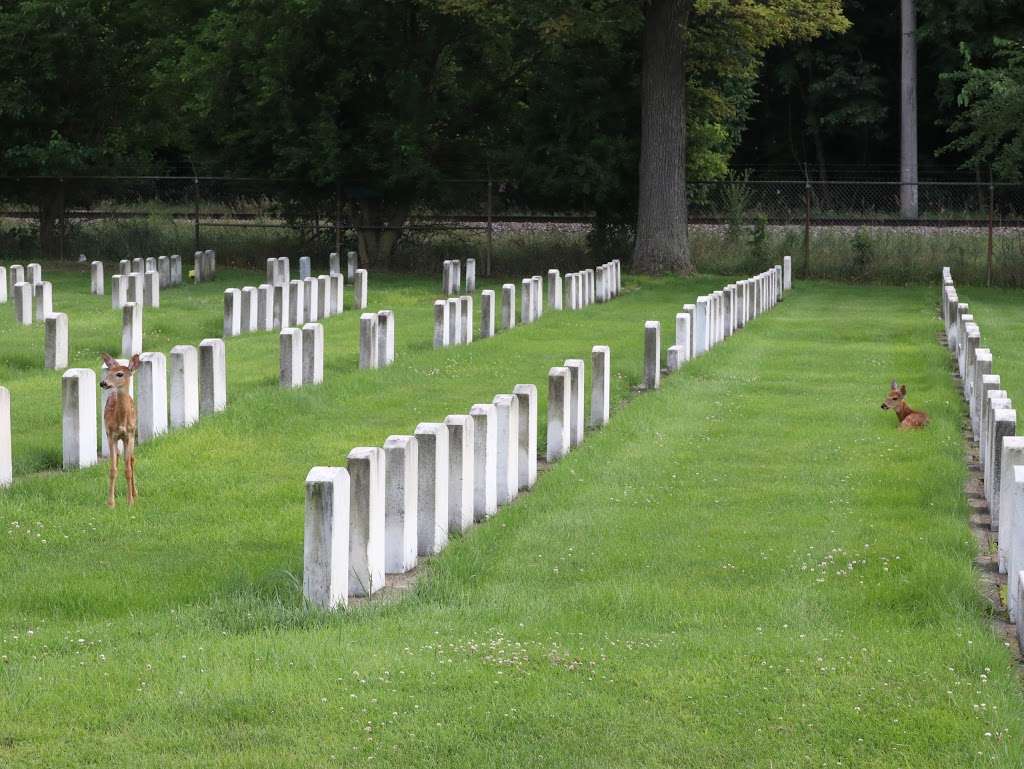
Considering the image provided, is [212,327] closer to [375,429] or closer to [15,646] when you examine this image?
[375,429]

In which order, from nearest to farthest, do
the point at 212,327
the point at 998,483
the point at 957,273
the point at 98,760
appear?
the point at 98,760 → the point at 998,483 → the point at 212,327 → the point at 957,273

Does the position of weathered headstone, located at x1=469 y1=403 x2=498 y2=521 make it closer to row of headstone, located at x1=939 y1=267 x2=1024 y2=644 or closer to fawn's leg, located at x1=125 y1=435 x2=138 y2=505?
fawn's leg, located at x1=125 y1=435 x2=138 y2=505

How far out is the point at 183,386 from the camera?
45.9 feet

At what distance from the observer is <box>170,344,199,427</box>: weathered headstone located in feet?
45.4

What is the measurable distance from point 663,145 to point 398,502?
28134mm

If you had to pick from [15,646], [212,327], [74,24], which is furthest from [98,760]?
[74,24]

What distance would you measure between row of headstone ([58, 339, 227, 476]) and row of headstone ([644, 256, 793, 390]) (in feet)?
16.6

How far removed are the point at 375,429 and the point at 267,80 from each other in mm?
24575

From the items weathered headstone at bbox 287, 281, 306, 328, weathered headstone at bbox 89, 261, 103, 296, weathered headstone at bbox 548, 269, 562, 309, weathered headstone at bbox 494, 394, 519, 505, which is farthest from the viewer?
weathered headstone at bbox 89, 261, 103, 296

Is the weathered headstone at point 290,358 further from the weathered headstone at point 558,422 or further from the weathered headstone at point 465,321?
the weathered headstone at point 465,321

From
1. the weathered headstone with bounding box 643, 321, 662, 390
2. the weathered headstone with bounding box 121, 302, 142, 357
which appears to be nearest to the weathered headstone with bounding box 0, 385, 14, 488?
the weathered headstone with bounding box 643, 321, 662, 390

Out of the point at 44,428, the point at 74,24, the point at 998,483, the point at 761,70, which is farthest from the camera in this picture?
the point at 761,70

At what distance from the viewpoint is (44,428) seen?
1406 centimetres

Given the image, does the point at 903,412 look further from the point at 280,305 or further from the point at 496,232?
the point at 496,232
